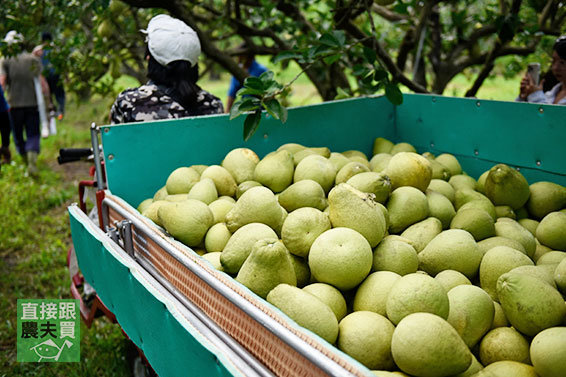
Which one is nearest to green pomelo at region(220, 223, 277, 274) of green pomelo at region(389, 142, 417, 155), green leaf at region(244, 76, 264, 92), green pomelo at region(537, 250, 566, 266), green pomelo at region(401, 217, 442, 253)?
green pomelo at region(401, 217, 442, 253)

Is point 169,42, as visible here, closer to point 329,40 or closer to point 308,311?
point 329,40

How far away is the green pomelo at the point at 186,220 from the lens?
1.87 metres

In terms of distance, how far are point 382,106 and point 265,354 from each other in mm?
2298

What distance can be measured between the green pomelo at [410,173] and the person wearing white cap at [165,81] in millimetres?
1371

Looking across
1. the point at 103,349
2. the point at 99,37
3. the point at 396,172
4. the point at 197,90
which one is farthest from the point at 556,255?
the point at 99,37

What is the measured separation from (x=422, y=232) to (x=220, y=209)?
78cm

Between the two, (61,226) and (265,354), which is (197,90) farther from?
(61,226)

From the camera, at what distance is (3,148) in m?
5.53

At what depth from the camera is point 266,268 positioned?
4.98 ft

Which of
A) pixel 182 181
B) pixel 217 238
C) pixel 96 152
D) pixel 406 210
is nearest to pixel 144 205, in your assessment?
pixel 182 181

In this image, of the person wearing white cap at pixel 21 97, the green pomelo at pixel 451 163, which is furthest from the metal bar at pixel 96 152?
the person wearing white cap at pixel 21 97

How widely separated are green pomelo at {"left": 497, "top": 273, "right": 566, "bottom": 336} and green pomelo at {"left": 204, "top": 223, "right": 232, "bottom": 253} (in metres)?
0.94

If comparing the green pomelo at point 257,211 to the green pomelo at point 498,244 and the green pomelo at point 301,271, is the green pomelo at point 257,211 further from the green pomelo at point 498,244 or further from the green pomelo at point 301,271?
the green pomelo at point 498,244

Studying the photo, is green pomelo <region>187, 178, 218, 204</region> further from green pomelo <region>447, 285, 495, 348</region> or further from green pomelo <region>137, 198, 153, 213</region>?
green pomelo <region>447, 285, 495, 348</region>
